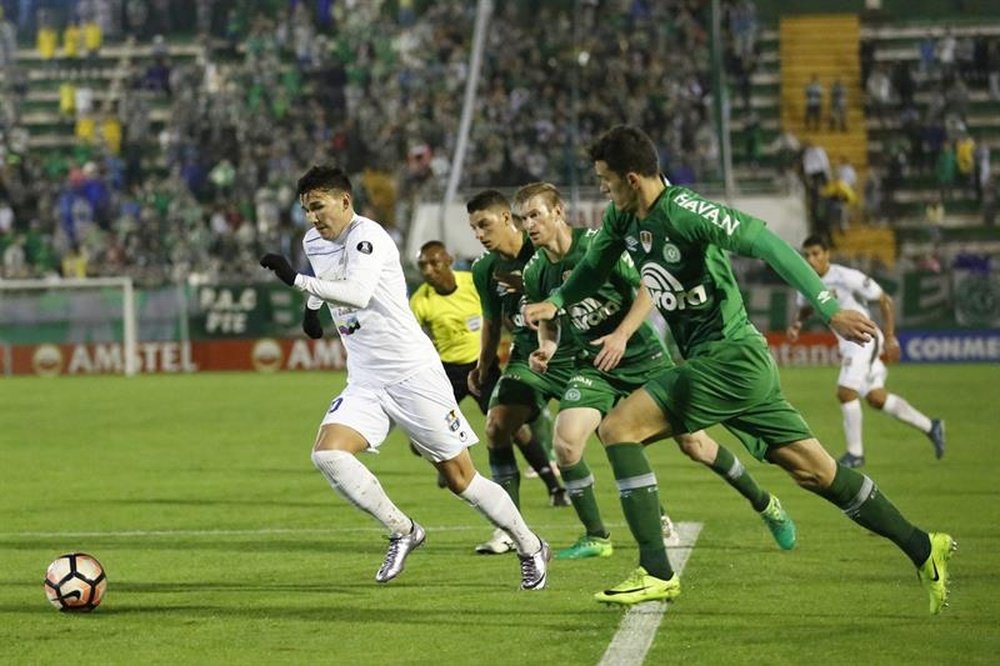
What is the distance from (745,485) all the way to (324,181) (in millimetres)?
3273

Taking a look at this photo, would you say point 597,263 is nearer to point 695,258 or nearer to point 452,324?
point 695,258

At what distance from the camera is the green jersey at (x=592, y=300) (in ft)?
33.7

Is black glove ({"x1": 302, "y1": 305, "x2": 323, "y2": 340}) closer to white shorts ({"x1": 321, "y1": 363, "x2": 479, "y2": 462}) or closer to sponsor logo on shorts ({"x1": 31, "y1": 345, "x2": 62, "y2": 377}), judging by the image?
white shorts ({"x1": 321, "y1": 363, "x2": 479, "y2": 462})

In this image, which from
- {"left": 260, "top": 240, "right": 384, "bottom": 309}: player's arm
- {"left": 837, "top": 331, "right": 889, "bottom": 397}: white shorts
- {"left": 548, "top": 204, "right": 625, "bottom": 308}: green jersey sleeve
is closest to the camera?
{"left": 260, "top": 240, "right": 384, "bottom": 309}: player's arm

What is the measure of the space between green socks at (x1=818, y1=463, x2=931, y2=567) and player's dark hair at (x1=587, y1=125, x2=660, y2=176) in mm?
1695

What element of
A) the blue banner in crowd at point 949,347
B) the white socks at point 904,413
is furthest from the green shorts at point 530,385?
the blue banner in crowd at point 949,347

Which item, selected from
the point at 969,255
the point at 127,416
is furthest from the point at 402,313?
the point at 969,255

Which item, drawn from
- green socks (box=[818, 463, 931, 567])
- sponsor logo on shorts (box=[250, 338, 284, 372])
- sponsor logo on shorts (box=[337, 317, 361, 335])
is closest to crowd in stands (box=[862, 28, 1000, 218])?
sponsor logo on shorts (box=[250, 338, 284, 372])

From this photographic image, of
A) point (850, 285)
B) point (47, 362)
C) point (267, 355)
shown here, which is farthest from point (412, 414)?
point (47, 362)

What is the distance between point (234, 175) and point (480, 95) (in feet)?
18.3

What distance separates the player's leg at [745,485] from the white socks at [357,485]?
1985 mm

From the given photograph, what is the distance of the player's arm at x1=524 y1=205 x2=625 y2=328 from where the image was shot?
29.0ft

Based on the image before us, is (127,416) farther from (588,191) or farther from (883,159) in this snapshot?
(883,159)

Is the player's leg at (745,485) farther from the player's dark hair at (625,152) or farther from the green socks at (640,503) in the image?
the player's dark hair at (625,152)
